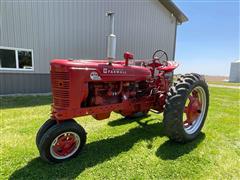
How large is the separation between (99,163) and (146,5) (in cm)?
984

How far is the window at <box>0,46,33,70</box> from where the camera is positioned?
732 cm

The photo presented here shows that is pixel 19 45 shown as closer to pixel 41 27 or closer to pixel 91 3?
pixel 41 27

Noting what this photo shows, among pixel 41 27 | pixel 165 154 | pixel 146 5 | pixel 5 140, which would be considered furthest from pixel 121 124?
pixel 146 5

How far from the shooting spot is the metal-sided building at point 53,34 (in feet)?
24.2

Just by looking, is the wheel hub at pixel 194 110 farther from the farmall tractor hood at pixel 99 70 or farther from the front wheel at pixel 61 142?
the front wheel at pixel 61 142

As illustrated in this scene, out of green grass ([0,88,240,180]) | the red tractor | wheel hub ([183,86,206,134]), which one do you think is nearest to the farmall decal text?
the red tractor

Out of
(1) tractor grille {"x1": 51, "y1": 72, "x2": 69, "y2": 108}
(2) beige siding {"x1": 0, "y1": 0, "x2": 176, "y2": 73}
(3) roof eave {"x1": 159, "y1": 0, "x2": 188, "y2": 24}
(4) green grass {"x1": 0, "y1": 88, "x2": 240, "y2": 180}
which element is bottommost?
(4) green grass {"x1": 0, "y1": 88, "x2": 240, "y2": 180}

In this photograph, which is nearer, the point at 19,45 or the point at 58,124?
the point at 58,124

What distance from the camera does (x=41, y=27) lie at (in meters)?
7.88

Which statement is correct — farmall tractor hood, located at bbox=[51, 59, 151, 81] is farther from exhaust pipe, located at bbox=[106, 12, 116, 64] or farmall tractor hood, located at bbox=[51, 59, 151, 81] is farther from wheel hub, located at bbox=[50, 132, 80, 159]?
wheel hub, located at bbox=[50, 132, 80, 159]

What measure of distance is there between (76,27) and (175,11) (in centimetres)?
640

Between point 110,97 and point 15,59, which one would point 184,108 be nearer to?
point 110,97

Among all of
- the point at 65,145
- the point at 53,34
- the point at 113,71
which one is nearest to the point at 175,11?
the point at 53,34

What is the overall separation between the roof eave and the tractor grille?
1024 centimetres
